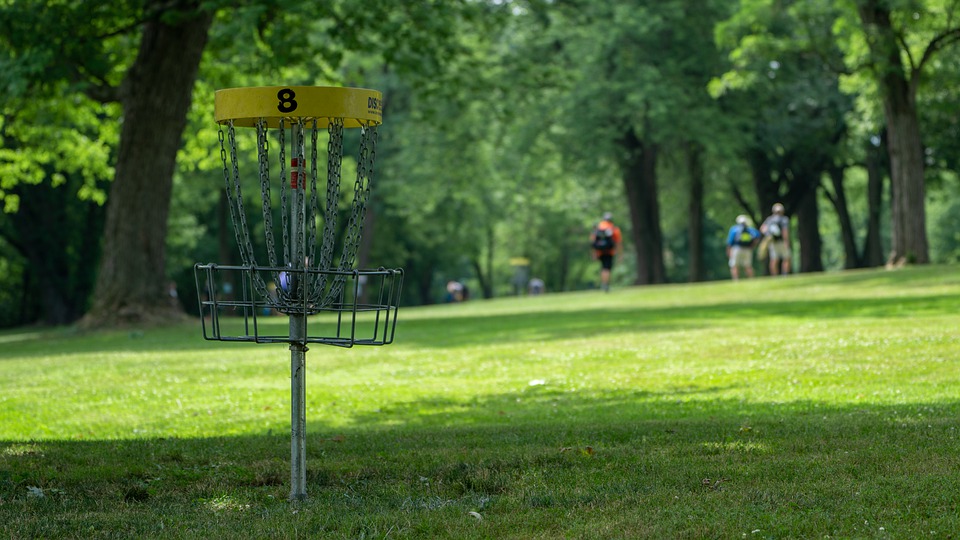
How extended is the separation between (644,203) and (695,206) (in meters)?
1.97

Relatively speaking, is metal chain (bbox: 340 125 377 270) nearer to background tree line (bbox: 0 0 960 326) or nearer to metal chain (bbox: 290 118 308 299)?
metal chain (bbox: 290 118 308 299)

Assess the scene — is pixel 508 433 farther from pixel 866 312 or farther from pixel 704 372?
pixel 866 312

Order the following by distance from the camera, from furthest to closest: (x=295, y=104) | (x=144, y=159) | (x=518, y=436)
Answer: (x=144, y=159), (x=518, y=436), (x=295, y=104)

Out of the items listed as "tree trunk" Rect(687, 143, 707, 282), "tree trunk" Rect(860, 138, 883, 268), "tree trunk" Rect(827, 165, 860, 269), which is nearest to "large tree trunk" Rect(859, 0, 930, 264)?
"tree trunk" Rect(687, 143, 707, 282)

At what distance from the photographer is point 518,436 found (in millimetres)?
9305

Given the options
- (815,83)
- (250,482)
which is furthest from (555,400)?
(815,83)

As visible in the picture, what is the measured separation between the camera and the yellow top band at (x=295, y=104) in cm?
660

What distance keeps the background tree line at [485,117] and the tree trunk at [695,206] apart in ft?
0.29

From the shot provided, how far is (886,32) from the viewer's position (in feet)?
99.2

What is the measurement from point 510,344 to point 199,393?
6.37 m

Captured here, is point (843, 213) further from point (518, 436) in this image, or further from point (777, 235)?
point (518, 436)

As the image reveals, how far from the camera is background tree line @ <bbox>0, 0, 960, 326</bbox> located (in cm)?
2556

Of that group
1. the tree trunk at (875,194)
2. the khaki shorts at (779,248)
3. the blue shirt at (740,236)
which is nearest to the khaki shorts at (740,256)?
the blue shirt at (740,236)

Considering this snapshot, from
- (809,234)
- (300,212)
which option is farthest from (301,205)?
(809,234)
